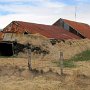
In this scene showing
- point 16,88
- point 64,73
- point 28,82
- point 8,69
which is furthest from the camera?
point 8,69

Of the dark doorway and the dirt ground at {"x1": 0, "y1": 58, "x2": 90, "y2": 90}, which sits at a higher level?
the dark doorway

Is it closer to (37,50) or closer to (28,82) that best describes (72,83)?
(28,82)

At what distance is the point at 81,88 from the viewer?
43.0 feet

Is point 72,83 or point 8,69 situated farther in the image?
point 8,69

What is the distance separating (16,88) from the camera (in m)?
13.1

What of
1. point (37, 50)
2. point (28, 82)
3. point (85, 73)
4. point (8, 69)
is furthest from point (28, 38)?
point (28, 82)

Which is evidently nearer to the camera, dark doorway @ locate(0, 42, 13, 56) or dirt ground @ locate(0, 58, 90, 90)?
dirt ground @ locate(0, 58, 90, 90)

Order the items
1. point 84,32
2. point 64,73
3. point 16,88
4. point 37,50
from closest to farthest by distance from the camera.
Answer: point 16,88
point 64,73
point 37,50
point 84,32

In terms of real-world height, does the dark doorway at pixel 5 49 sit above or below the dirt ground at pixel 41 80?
above

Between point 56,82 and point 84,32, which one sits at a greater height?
point 84,32

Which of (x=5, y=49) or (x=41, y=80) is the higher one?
(x=5, y=49)

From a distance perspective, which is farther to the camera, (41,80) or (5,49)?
(5,49)

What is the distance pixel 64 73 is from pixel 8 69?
325cm

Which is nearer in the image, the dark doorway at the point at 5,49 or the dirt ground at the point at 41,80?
the dirt ground at the point at 41,80
